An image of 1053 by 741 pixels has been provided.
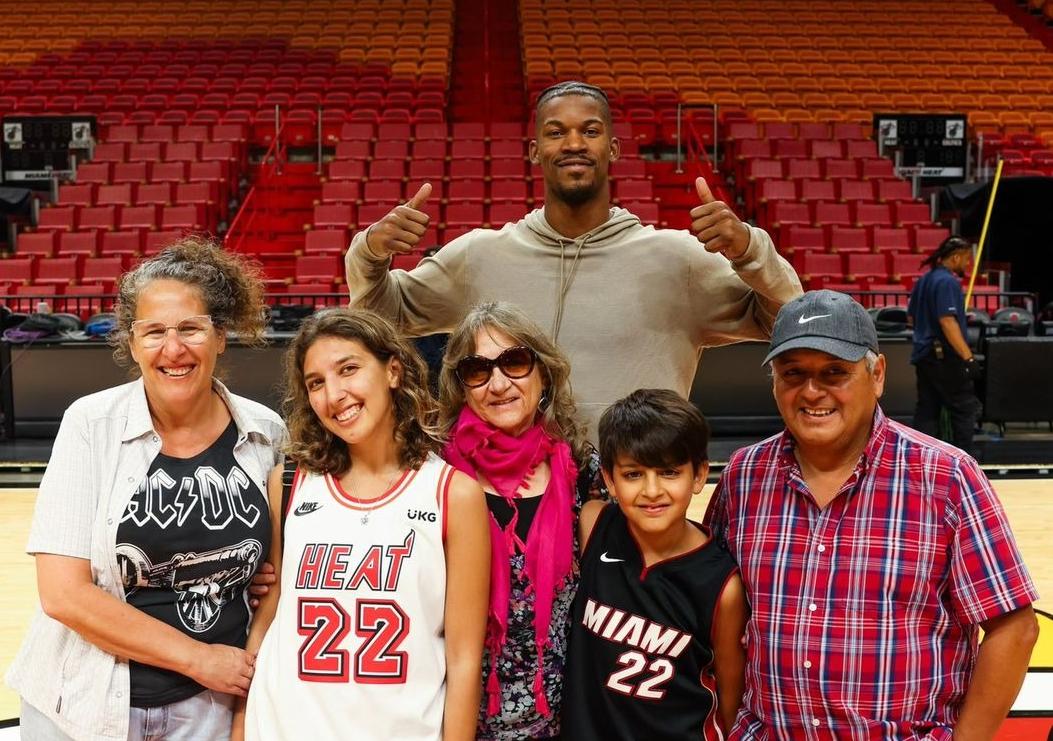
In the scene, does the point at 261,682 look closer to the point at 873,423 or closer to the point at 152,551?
the point at 152,551

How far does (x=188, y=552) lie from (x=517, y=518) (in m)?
0.53

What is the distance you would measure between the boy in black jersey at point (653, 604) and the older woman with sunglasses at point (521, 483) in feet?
0.16

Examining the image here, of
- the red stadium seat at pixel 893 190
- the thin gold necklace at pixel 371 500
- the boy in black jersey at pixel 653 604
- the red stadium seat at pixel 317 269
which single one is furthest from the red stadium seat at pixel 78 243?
the boy in black jersey at pixel 653 604

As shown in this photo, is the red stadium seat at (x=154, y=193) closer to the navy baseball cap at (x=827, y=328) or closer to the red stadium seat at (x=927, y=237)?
the red stadium seat at (x=927, y=237)

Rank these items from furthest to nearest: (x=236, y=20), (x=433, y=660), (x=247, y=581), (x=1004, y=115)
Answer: (x=236, y=20)
(x=1004, y=115)
(x=247, y=581)
(x=433, y=660)

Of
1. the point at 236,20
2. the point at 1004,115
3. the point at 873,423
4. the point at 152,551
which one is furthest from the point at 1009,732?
the point at 236,20

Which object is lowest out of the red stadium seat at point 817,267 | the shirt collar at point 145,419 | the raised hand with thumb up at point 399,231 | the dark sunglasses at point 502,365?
the shirt collar at point 145,419

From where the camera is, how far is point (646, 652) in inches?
59.7

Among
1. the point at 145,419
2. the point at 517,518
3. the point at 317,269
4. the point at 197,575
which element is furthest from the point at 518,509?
the point at 317,269

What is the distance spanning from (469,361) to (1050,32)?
51.5 ft

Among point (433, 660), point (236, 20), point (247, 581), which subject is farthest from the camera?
point (236, 20)

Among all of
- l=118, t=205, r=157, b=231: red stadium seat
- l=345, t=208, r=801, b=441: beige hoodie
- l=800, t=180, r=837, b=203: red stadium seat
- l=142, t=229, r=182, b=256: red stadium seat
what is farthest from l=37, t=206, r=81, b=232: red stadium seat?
l=345, t=208, r=801, b=441: beige hoodie

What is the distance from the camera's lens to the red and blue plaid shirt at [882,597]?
56.7 inches

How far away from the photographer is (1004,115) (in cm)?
1101
